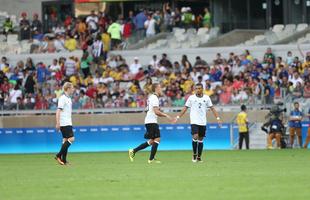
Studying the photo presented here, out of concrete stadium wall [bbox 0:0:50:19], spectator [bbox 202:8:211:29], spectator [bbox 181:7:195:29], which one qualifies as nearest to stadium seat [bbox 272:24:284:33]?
spectator [bbox 202:8:211:29]

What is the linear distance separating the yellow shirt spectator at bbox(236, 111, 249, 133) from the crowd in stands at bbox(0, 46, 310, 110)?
79.0 inches

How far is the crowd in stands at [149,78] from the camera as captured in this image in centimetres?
3978

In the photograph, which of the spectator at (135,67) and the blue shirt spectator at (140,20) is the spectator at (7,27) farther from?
the spectator at (135,67)

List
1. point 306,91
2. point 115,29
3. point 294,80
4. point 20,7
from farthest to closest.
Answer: point 20,7 < point 115,29 < point 294,80 < point 306,91

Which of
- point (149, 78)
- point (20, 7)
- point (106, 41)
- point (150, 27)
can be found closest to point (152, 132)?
point (149, 78)

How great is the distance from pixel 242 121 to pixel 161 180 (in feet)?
58.6

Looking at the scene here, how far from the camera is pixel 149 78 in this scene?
1615 inches

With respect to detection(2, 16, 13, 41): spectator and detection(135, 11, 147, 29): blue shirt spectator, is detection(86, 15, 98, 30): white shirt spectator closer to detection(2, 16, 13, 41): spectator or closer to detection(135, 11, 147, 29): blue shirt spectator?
detection(135, 11, 147, 29): blue shirt spectator

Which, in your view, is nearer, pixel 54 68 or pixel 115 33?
pixel 54 68

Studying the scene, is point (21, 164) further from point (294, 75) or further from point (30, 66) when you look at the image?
point (30, 66)

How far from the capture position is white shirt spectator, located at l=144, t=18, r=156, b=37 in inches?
1918

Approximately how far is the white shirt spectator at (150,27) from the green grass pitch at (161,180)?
21518 millimetres

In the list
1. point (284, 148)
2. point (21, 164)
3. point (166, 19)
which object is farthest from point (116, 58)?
point (21, 164)

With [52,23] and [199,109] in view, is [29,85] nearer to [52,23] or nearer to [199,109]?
[52,23]
